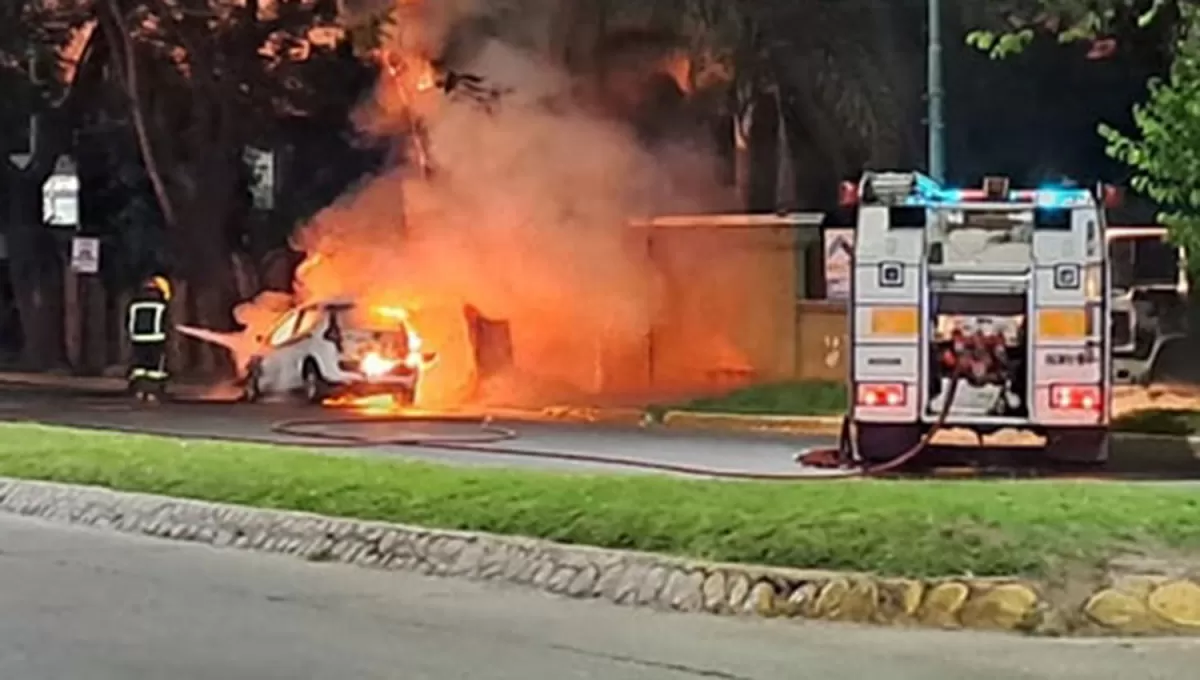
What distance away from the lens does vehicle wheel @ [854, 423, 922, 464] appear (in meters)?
18.6

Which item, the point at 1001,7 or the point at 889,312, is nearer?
the point at 889,312

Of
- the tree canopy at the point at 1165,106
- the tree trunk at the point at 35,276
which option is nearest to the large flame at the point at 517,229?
the tree canopy at the point at 1165,106

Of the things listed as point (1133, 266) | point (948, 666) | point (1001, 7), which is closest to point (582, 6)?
point (1001, 7)

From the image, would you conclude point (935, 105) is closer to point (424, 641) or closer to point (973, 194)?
point (973, 194)

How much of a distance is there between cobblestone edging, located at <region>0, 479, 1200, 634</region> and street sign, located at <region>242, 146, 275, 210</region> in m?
24.8

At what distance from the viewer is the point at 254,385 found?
31.0m

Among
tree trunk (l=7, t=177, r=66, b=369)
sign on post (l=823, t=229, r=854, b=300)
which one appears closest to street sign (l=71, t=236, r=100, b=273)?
tree trunk (l=7, t=177, r=66, b=369)

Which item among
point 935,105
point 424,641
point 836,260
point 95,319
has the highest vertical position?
point 935,105

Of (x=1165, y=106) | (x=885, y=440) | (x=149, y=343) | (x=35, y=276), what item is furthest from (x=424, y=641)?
(x=35, y=276)

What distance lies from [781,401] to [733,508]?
514 inches

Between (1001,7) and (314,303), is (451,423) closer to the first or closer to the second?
(314,303)

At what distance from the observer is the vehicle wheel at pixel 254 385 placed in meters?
30.8

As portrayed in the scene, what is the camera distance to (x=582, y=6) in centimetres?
3203

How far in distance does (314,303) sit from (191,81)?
7.47m
